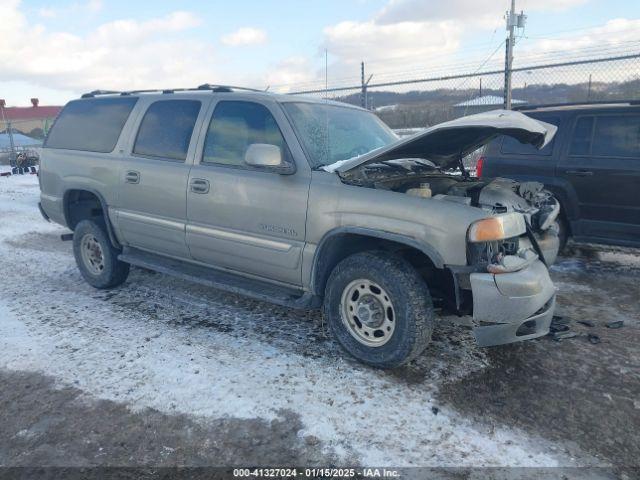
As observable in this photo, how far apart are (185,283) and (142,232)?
941mm

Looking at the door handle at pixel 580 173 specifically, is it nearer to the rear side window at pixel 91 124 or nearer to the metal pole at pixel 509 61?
the metal pole at pixel 509 61

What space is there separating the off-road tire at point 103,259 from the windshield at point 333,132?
2560mm

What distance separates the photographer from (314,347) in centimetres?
381

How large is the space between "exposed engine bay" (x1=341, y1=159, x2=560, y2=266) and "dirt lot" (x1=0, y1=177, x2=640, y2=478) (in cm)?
A: 85

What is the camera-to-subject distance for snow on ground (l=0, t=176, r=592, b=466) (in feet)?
8.79

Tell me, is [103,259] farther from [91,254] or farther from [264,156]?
[264,156]

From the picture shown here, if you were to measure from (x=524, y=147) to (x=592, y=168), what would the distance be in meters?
0.84

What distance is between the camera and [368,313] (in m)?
3.46

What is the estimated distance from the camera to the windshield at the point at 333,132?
12.4 feet

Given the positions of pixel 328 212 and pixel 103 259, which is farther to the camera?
pixel 103 259

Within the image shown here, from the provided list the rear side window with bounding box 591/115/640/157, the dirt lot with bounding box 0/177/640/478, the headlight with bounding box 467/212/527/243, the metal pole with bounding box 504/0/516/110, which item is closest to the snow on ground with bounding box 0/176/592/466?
the dirt lot with bounding box 0/177/640/478

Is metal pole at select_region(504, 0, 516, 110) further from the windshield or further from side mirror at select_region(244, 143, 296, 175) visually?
side mirror at select_region(244, 143, 296, 175)

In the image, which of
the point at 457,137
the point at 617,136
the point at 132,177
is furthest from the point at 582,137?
the point at 132,177

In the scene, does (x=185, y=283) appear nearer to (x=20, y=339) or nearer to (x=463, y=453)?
(x=20, y=339)
